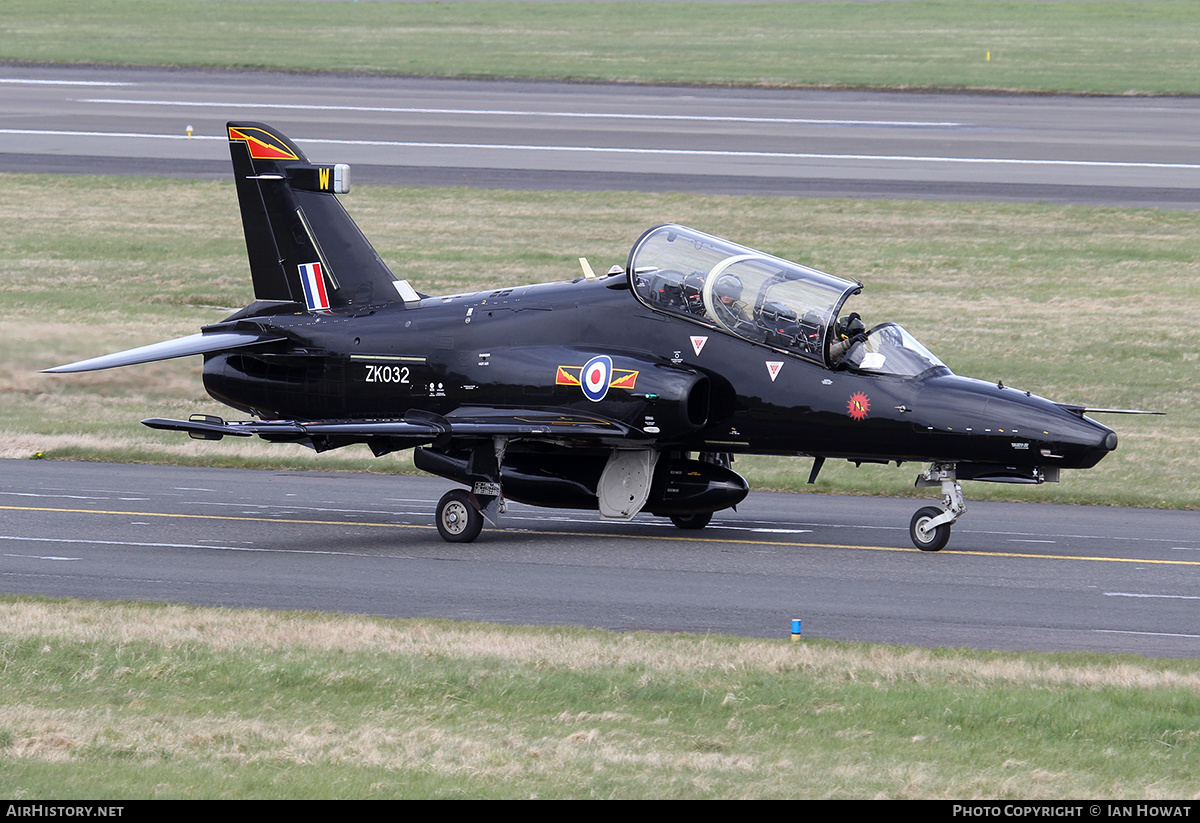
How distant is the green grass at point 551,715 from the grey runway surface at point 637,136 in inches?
1252

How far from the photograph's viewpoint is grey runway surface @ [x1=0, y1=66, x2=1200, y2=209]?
45156 millimetres

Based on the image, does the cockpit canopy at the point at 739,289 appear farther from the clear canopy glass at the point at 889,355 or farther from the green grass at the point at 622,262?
the green grass at the point at 622,262

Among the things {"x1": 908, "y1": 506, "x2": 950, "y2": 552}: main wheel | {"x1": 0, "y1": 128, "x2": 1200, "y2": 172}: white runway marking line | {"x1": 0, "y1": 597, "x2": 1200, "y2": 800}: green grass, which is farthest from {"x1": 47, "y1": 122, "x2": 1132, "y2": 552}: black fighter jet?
{"x1": 0, "y1": 128, "x2": 1200, "y2": 172}: white runway marking line

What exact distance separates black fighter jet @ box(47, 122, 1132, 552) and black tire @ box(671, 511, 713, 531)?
1.3 inches

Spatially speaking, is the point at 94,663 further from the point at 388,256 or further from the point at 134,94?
the point at 134,94

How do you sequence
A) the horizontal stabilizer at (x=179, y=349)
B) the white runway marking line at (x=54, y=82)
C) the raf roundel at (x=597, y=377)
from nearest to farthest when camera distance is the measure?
1. the raf roundel at (x=597, y=377)
2. the horizontal stabilizer at (x=179, y=349)
3. the white runway marking line at (x=54, y=82)

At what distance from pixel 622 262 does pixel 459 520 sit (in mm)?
19305

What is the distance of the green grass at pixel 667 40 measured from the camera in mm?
61844

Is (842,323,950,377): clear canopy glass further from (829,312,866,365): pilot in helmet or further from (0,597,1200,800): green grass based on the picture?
(0,597,1200,800): green grass

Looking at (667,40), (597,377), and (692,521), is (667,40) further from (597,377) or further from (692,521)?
(597,377)

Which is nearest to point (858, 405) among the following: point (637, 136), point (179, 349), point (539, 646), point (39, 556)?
point (539, 646)

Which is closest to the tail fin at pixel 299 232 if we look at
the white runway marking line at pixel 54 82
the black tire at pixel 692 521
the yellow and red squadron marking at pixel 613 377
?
the yellow and red squadron marking at pixel 613 377

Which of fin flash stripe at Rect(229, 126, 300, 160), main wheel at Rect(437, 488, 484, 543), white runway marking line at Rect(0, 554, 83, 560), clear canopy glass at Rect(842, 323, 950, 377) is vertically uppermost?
fin flash stripe at Rect(229, 126, 300, 160)

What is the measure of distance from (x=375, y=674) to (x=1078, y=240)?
3157 centimetres
